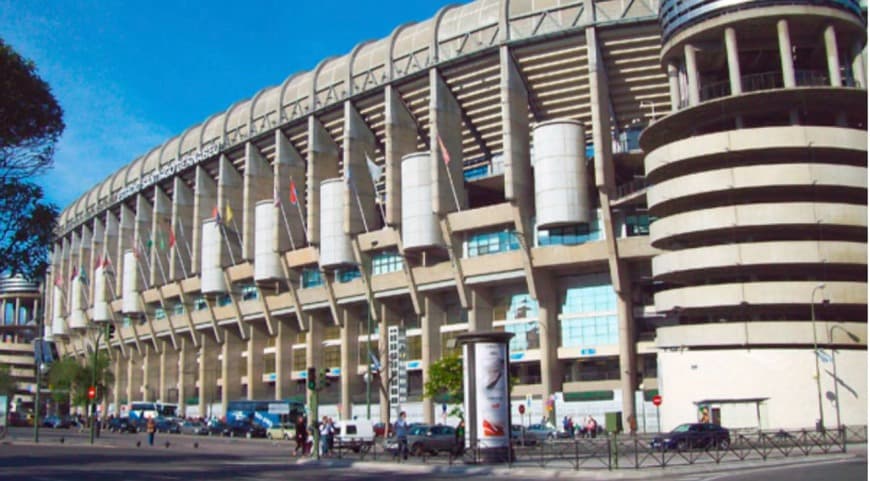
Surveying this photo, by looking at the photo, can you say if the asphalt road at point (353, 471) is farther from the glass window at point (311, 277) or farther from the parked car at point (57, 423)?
the parked car at point (57, 423)

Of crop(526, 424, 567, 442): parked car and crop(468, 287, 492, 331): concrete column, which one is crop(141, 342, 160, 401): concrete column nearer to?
crop(468, 287, 492, 331): concrete column

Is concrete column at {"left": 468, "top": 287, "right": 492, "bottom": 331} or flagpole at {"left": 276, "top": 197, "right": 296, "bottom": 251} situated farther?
flagpole at {"left": 276, "top": 197, "right": 296, "bottom": 251}

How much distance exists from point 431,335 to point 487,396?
4161 cm

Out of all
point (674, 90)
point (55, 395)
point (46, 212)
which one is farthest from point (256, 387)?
point (46, 212)

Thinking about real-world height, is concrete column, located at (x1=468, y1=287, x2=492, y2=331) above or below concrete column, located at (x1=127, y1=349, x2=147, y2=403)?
above

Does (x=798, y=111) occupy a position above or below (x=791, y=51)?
below

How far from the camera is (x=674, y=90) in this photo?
6291 centimetres

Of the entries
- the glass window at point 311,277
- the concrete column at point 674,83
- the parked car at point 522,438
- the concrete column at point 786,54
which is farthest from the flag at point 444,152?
the parked car at point 522,438

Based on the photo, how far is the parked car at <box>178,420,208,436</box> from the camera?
260ft

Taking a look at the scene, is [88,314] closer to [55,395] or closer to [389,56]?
[55,395]

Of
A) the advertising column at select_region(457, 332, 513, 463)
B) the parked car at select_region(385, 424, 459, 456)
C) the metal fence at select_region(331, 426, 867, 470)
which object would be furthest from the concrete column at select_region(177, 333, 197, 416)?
the advertising column at select_region(457, 332, 513, 463)

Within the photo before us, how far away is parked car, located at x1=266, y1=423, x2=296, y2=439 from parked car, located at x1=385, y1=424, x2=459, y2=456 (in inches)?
1080

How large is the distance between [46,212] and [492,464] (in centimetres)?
1772

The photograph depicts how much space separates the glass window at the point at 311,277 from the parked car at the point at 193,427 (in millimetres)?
15781
